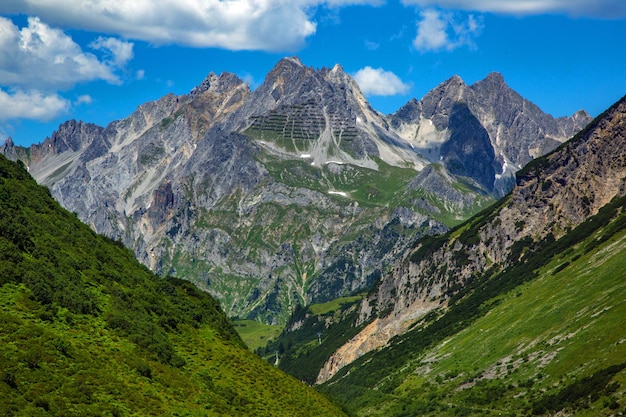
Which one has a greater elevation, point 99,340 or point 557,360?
point 99,340

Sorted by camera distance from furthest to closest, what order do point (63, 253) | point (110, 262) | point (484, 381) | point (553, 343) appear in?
point (484, 381) < point (553, 343) < point (110, 262) < point (63, 253)

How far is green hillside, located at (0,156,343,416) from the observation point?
6041 centimetres

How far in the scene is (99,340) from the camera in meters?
73.4

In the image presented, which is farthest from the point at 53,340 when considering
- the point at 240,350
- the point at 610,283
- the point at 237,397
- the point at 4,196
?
the point at 610,283

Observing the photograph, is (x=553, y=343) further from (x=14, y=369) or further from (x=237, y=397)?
(x=14, y=369)

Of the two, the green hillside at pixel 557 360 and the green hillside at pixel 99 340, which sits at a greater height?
the green hillside at pixel 99 340

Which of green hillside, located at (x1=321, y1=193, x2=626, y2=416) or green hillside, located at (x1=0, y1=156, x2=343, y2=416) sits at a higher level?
green hillside, located at (x1=0, y1=156, x2=343, y2=416)

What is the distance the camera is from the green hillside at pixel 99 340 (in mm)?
60406

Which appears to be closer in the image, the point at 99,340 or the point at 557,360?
the point at 99,340

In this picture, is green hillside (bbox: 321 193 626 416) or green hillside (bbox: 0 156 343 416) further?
green hillside (bbox: 321 193 626 416)

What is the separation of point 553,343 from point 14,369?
131 m

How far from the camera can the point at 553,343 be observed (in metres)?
160

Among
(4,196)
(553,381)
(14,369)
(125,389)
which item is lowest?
(553,381)

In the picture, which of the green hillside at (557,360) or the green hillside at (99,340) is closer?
the green hillside at (99,340)
